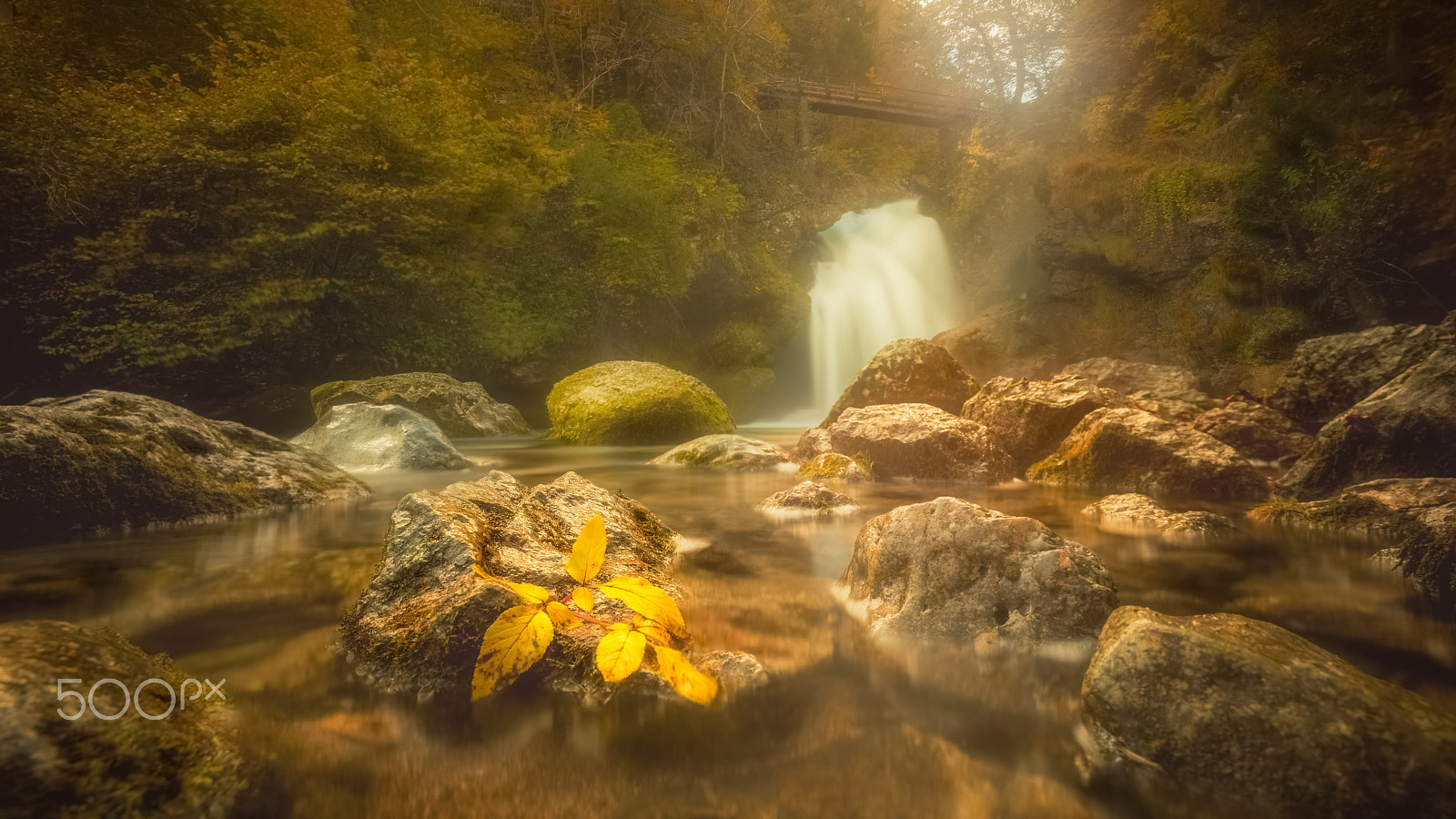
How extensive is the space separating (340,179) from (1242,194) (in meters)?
20.3

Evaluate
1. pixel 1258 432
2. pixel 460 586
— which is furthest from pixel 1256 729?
pixel 1258 432

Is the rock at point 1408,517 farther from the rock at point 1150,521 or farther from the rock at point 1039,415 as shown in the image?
the rock at point 1039,415

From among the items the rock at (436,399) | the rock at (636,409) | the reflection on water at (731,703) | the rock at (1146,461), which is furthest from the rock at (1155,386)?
the rock at (436,399)

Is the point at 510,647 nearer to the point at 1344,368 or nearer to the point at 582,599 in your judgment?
the point at 582,599

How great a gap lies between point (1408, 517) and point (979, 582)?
12.2 feet

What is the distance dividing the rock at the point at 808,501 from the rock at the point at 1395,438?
404 cm

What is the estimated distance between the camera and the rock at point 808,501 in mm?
5301

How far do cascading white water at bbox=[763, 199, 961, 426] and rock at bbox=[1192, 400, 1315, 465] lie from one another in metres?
11.4

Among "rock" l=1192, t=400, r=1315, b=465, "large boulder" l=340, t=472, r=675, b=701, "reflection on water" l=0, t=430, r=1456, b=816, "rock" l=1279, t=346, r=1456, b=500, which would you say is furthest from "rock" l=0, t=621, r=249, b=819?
"rock" l=1192, t=400, r=1315, b=465

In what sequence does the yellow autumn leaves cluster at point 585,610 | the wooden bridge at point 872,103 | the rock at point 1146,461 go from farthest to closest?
1. the wooden bridge at point 872,103
2. the rock at point 1146,461
3. the yellow autumn leaves cluster at point 585,610

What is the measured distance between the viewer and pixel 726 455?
812 cm

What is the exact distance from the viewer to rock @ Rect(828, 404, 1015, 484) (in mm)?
7023

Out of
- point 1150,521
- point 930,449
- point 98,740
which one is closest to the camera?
point 98,740

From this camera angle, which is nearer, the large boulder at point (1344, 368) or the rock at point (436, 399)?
the large boulder at point (1344, 368)
